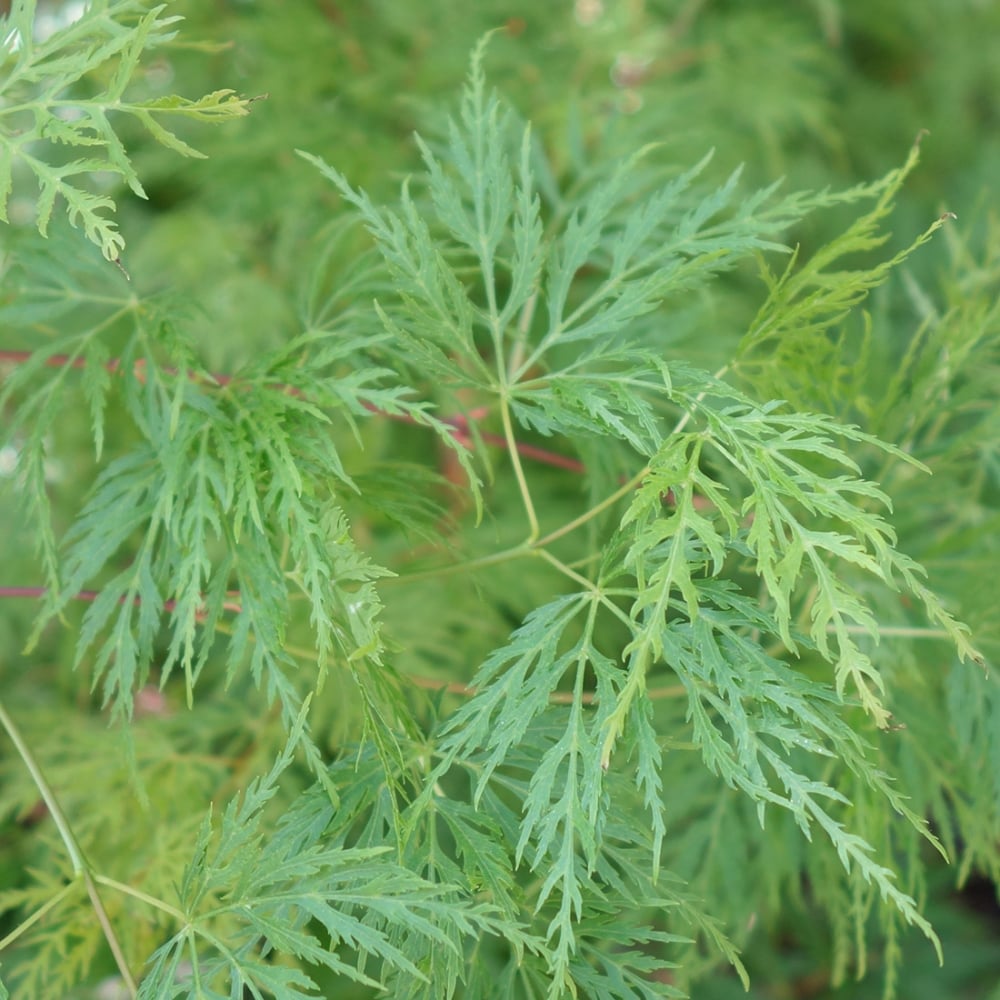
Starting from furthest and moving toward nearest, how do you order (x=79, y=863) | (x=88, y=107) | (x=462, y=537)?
(x=462, y=537) < (x=79, y=863) < (x=88, y=107)

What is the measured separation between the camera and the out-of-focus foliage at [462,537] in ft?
2.07

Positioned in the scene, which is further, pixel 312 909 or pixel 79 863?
pixel 79 863

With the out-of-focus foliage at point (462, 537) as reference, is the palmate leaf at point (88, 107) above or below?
above

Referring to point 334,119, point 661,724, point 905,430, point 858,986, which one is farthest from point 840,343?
point 858,986

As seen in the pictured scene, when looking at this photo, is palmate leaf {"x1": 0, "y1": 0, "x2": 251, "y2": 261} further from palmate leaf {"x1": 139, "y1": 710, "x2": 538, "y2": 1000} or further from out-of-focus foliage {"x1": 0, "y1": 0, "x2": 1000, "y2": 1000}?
palmate leaf {"x1": 139, "y1": 710, "x2": 538, "y2": 1000}

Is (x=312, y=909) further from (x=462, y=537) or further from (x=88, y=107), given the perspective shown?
(x=88, y=107)

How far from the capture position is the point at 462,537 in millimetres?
909

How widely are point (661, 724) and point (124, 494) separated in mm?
539

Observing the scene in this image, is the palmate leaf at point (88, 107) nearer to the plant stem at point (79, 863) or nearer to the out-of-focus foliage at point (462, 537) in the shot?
the out-of-focus foliage at point (462, 537)

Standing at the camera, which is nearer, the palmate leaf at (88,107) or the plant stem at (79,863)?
the palmate leaf at (88,107)

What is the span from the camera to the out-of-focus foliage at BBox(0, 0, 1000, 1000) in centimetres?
63

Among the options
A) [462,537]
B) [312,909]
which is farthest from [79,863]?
[462,537]

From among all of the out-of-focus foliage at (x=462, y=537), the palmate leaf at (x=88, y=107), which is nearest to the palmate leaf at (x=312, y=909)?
the out-of-focus foliage at (x=462, y=537)

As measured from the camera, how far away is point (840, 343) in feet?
2.62
